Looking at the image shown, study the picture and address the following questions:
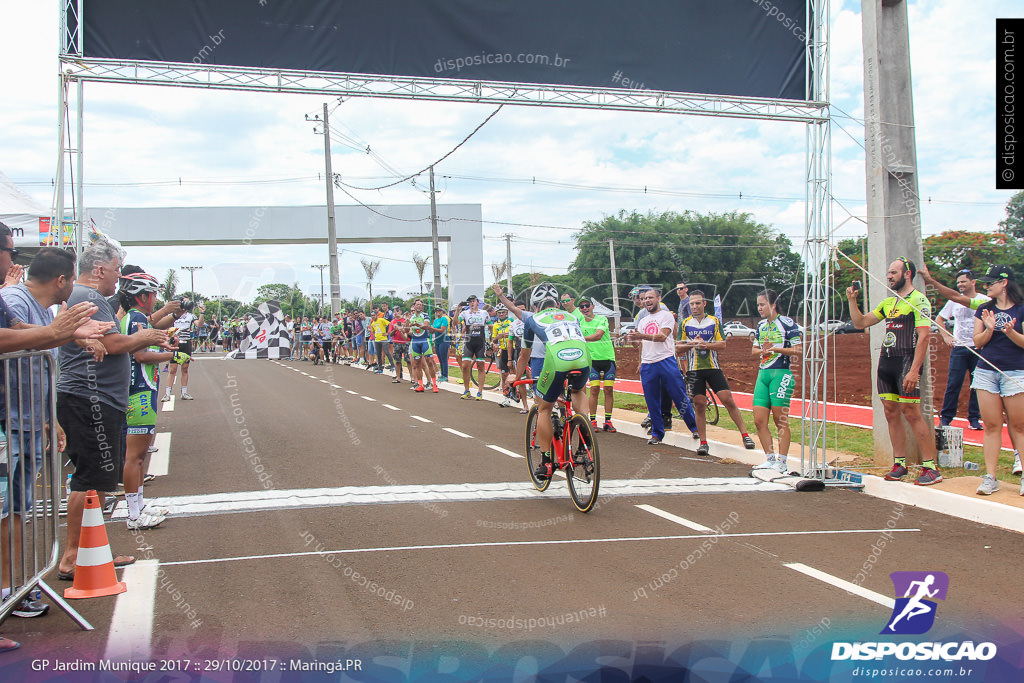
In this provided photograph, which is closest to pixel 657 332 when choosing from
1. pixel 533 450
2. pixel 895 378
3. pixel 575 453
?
pixel 895 378

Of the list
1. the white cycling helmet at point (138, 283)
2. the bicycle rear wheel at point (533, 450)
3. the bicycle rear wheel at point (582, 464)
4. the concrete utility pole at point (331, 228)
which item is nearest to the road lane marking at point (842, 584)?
the bicycle rear wheel at point (582, 464)

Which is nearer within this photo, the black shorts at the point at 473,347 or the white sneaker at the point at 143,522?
the white sneaker at the point at 143,522

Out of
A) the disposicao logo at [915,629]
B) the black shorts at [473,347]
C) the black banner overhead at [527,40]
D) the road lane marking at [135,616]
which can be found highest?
the black banner overhead at [527,40]

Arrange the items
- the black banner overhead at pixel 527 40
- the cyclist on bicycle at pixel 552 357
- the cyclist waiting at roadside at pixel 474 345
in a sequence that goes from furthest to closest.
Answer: the cyclist waiting at roadside at pixel 474 345 < the black banner overhead at pixel 527 40 < the cyclist on bicycle at pixel 552 357

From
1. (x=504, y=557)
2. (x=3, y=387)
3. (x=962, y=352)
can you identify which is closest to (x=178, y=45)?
(x=3, y=387)

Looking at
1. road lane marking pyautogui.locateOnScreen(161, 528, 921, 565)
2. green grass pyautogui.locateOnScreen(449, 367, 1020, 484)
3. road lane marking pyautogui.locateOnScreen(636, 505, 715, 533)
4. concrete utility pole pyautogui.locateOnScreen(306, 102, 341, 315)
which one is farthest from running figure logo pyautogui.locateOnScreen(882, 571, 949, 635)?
concrete utility pole pyautogui.locateOnScreen(306, 102, 341, 315)

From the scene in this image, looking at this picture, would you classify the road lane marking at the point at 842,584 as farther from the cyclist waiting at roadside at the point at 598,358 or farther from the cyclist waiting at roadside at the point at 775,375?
the cyclist waiting at roadside at the point at 598,358

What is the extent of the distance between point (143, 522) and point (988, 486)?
7.24 metres

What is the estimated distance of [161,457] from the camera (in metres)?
10.3

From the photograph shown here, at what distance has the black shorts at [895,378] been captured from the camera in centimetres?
838

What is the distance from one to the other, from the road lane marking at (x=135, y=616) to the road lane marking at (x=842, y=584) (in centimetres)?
400

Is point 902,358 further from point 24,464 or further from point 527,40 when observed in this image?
point 24,464

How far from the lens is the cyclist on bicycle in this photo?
7.50 meters

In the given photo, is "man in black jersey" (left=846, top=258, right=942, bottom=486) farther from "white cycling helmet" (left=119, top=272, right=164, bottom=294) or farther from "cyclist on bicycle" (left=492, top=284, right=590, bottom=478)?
"white cycling helmet" (left=119, top=272, right=164, bottom=294)
